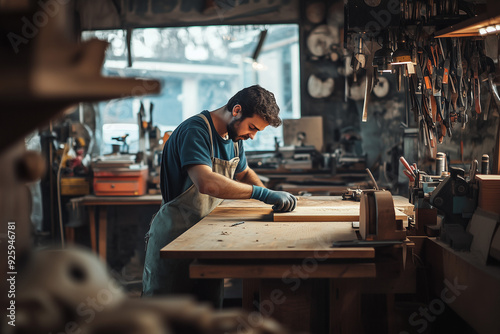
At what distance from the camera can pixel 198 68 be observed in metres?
5.91

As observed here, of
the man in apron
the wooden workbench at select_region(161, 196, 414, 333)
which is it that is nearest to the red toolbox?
the man in apron

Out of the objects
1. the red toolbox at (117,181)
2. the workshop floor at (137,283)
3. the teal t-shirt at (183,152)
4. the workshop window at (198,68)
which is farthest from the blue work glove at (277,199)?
the workshop window at (198,68)

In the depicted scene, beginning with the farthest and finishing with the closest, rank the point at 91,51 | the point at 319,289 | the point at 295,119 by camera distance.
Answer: the point at 295,119 → the point at 319,289 → the point at 91,51

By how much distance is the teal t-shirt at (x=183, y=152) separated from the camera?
2688 millimetres

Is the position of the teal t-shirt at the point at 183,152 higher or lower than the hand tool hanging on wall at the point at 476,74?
A: lower

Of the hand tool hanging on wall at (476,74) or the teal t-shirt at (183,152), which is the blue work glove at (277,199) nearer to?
the teal t-shirt at (183,152)

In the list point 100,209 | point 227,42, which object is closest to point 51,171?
point 100,209

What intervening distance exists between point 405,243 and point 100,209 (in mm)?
3736

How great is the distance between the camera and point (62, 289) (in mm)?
813

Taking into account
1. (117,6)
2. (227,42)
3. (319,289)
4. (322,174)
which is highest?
(117,6)

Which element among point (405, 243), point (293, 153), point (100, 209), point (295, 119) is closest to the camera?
point (405, 243)

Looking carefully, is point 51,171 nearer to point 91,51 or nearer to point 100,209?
point 100,209
